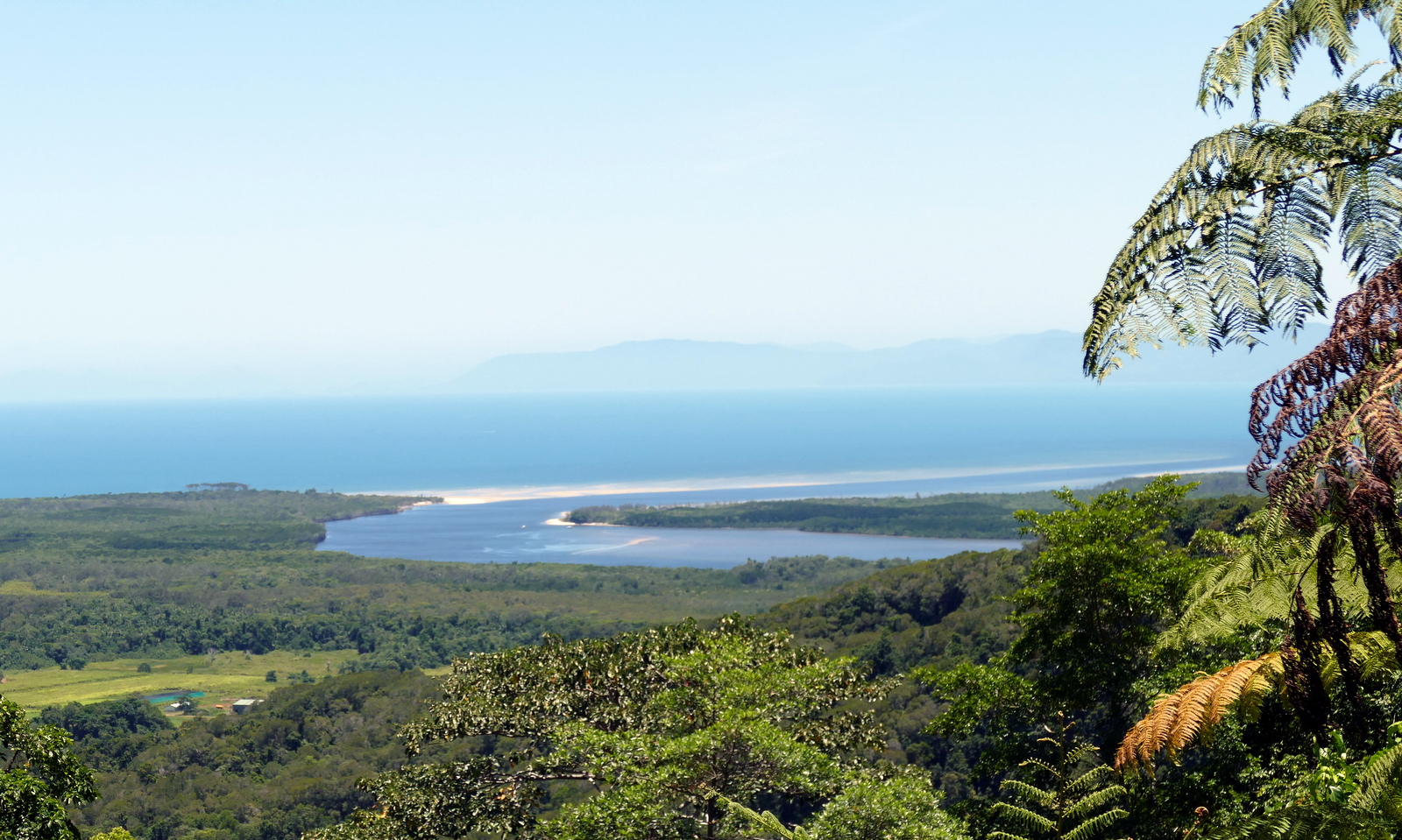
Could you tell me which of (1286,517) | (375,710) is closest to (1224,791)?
(1286,517)

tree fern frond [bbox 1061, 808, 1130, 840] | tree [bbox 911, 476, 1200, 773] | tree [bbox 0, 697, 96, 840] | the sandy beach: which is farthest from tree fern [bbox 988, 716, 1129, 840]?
the sandy beach

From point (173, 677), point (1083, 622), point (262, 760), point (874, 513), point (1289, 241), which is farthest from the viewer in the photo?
point (874, 513)

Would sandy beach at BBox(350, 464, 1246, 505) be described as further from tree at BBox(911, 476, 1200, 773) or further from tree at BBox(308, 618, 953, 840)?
tree at BBox(911, 476, 1200, 773)

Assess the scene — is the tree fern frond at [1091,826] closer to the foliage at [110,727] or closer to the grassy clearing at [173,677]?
the foliage at [110,727]

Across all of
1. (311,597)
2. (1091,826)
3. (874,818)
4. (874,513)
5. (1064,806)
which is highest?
(1064,806)

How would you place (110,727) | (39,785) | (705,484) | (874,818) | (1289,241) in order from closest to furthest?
(1289,241) → (39,785) → (874,818) → (110,727) → (705,484)

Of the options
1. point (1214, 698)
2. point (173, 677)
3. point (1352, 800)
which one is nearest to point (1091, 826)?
point (1214, 698)

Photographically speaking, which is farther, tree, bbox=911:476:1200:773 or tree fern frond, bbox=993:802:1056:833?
tree, bbox=911:476:1200:773

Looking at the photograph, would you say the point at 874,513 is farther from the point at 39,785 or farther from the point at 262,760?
A: the point at 39,785

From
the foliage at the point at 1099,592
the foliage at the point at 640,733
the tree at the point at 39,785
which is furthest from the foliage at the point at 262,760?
the foliage at the point at 1099,592
